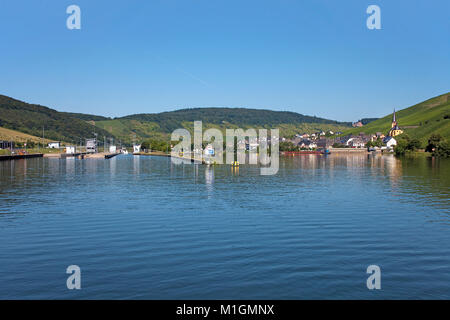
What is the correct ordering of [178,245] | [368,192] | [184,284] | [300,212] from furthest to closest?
1. [368,192]
2. [300,212]
3. [178,245]
4. [184,284]

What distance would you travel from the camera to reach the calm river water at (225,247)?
679 inches

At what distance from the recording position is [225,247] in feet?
77.8

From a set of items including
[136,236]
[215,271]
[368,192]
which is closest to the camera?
[215,271]

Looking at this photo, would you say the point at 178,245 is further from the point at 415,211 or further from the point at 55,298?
the point at 415,211

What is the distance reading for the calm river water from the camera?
17250 mm

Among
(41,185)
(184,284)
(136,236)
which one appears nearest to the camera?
(184,284)

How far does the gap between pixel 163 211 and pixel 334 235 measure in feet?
50.3

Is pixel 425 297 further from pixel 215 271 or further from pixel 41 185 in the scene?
pixel 41 185

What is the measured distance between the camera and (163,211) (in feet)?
119

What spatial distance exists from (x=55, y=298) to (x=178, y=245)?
346 inches

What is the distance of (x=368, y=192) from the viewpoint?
50812 mm

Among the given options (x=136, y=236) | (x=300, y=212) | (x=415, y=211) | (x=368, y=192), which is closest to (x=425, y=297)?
(x=136, y=236)

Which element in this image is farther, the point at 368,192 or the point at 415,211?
the point at 368,192

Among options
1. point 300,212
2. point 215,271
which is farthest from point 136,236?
point 300,212
